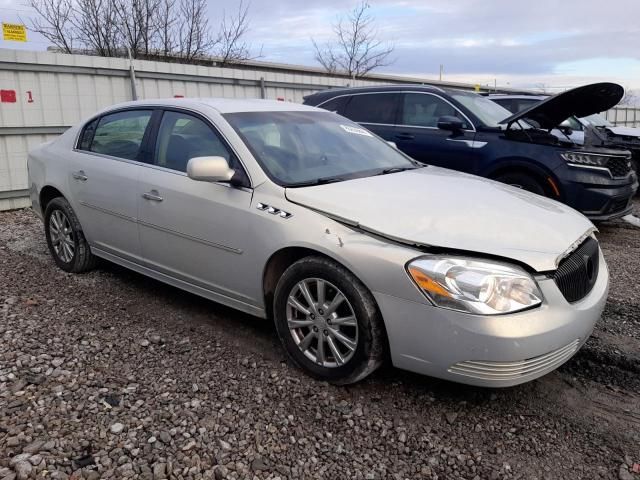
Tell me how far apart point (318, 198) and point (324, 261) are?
0.39 meters

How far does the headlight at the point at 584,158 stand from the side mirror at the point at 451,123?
47.2 inches

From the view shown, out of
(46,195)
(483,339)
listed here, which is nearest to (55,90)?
(46,195)

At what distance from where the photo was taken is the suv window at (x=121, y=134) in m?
4.18

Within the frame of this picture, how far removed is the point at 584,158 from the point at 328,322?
4.29 meters

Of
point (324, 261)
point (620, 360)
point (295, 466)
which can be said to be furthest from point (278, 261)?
point (620, 360)

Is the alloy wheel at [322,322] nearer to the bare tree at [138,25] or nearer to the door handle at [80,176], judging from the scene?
the door handle at [80,176]

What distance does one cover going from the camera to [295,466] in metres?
2.42

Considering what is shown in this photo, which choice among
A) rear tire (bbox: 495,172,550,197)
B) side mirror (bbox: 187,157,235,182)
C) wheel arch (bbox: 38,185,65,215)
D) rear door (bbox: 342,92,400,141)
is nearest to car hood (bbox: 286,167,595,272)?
side mirror (bbox: 187,157,235,182)

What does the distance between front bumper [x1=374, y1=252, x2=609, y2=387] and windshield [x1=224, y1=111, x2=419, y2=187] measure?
1118mm

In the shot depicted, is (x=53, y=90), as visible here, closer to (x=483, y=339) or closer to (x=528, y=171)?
(x=528, y=171)

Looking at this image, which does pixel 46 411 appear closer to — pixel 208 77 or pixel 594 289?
pixel 594 289

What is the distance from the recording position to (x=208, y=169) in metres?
3.24

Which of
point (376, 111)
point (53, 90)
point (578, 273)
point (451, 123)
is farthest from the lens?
point (53, 90)

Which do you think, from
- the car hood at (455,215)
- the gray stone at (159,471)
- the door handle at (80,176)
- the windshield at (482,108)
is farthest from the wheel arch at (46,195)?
the windshield at (482,108)
